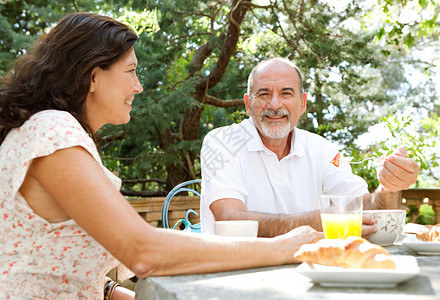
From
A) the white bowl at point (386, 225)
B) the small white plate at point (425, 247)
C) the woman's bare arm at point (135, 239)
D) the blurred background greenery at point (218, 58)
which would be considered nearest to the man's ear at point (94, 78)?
the woman's bare arm at point (135, 239)

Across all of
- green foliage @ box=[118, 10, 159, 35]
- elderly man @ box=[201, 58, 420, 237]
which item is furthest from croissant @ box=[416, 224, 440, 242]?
green foliage @ box=[118, 10, 159, 35]

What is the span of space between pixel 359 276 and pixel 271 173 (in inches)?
55.7

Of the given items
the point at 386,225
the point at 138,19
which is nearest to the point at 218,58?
the point at 138,19

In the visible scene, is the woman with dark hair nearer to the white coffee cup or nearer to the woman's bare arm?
the woman's bare arm

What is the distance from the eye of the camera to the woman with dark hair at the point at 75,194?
1045 mm

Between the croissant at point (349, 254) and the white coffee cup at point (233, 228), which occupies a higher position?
the croissant at point (349, 254)

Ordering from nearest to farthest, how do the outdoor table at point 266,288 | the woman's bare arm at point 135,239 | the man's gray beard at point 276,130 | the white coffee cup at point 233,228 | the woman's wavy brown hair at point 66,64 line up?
the outdoor table at point 266,288 → the woman's bare arm at point 135,239 → the white coffee cup at point 233,228 → the woman's wavy brown hair at point 66,64 → the man's gray beard at point 276,130

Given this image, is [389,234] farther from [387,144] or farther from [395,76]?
[395,76]

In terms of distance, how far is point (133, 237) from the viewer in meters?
1.04

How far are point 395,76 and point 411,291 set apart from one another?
19.5m

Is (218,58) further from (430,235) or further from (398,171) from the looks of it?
(430,235)

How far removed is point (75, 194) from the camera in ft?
3.51

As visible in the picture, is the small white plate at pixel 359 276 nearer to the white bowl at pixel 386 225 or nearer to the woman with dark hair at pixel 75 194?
the woman with dark hair at pixel 75 194

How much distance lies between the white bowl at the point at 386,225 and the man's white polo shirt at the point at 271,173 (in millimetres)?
788
